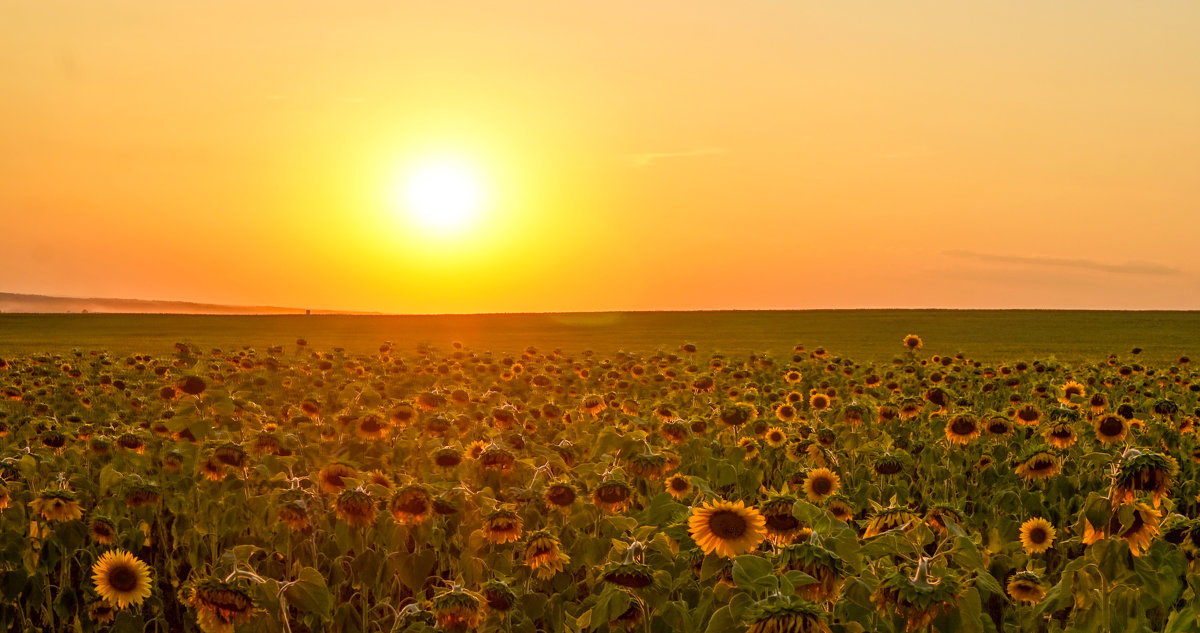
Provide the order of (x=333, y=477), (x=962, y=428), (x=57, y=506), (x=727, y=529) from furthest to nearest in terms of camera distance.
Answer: (x=962, y=428), (x=57, y=506), (x=333, y=477), (x=727, y=529)

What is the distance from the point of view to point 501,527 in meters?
4.68

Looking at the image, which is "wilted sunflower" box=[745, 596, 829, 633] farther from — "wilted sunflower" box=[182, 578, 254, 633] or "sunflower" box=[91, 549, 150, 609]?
"sunflower" box=[91, 549, 150, 609]

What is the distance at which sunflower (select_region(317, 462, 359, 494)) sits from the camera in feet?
17.5

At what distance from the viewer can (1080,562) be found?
12.3 feet

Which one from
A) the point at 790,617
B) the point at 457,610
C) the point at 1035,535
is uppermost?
the point at 790,617

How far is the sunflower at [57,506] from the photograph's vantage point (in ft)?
18.1

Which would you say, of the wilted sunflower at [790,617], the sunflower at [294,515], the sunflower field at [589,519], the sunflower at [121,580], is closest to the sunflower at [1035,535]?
the sunflower field at [589,519]

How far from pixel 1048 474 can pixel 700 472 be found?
2.80 m

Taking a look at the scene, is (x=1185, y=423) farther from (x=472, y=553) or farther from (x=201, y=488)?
(x=201, y=488)

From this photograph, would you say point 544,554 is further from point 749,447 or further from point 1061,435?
point 1061,435

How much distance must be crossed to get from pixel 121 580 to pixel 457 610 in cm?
253

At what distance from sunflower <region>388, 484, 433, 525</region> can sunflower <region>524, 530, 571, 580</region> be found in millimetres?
633

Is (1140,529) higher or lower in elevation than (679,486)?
higher

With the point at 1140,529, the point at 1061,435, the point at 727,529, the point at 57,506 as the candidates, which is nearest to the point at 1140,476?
the point at 1140,529
